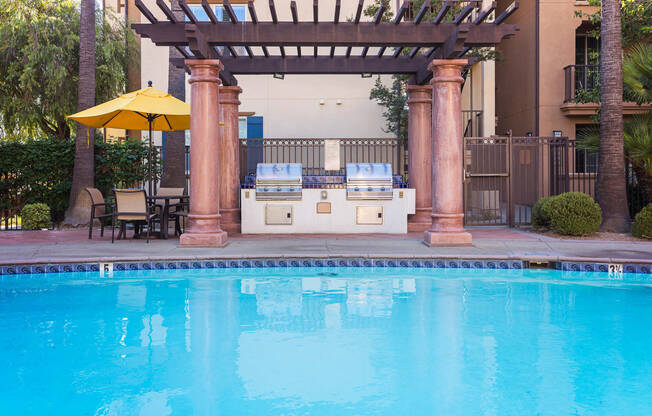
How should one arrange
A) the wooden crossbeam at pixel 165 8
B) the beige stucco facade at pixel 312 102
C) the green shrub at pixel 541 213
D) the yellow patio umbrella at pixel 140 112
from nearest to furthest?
the wooden crossbeam at pixel 165 8
the yellow patio umbrella at pixel 140 112
the green shrub at pixel 541 213
the beige stucco facade at pixel 312 102

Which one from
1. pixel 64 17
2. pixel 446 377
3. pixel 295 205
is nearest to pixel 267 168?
pixel 295 205

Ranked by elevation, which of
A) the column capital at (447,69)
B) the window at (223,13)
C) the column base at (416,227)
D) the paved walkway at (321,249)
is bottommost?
the paved walkway at (321,249)

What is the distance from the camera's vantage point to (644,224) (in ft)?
34.7

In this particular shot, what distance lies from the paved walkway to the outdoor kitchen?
483 millimetres

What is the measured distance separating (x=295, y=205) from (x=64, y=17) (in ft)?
39.3

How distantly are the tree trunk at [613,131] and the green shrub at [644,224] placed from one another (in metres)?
0.47

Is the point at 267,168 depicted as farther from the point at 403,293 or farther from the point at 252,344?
the point at 252,344

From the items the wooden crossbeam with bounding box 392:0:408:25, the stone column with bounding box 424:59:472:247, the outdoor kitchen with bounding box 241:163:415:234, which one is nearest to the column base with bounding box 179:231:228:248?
the outdoor kitchen with bounding box 241:163:415:234

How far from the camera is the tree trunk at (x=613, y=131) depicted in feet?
36.8

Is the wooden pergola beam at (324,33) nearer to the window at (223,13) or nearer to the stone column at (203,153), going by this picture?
the stone column at (203,153)

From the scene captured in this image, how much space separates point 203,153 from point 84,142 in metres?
4.63

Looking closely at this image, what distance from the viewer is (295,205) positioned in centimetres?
1182

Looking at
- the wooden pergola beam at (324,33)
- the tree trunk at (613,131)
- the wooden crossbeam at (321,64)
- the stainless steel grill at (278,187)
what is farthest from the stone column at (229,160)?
the tree trunk at (613,131)

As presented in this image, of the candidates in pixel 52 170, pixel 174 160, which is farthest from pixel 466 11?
pixel 52 170
